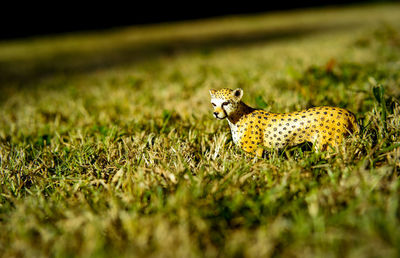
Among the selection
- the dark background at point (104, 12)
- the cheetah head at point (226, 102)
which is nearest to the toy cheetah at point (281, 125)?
the cheetah head at point (226, 102)

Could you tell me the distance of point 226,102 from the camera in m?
1.74

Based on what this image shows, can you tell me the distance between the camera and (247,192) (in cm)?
142

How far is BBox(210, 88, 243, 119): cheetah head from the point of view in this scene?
68.3 inches

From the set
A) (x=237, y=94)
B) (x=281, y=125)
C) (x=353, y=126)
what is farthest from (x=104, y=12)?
(x=353, y=126)

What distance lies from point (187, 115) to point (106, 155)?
2.90 feet

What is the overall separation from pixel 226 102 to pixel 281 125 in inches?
14.2

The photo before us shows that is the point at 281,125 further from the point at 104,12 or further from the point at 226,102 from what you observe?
the point at 104,12

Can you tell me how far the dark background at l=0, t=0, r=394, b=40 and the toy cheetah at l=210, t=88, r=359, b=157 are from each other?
18.7 metres

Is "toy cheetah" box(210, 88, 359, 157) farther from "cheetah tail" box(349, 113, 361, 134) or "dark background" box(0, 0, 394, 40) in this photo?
"dark background" box(0, 0, 394, 40)

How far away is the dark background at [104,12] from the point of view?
58.3 ft

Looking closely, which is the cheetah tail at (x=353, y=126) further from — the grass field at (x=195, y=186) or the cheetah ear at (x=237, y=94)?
the cheetah ear at (x=237, y=94)

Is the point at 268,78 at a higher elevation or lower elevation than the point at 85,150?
higher

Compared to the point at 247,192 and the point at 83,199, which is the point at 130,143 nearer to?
the point at 83,199

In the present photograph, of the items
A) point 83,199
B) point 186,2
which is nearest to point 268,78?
point 83,199
